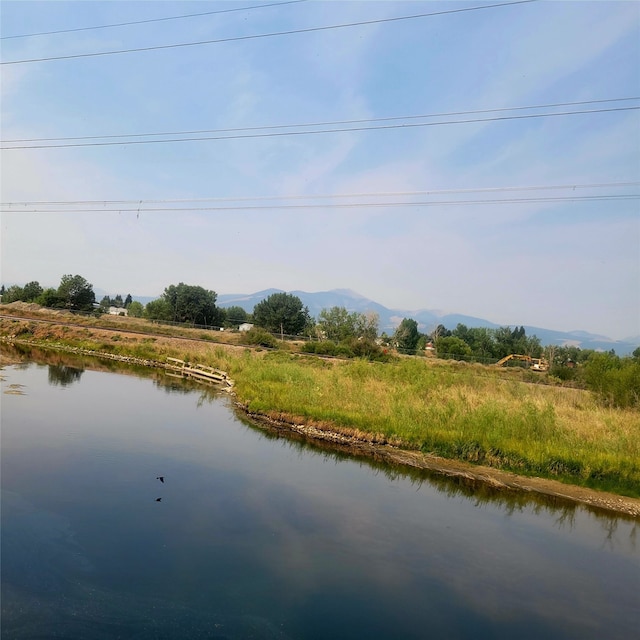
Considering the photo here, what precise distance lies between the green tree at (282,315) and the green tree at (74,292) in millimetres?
28220

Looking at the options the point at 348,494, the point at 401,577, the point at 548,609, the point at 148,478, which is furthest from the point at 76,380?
the point at 548,609

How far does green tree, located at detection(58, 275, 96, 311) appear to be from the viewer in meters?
78.4

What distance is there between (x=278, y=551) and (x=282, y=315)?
76.6m

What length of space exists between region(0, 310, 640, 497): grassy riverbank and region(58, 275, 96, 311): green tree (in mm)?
58967

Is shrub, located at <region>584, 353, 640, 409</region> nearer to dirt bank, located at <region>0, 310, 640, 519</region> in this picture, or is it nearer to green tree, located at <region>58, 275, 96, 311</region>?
dirt bank, located at <region>0, 310, 640, 519</region>

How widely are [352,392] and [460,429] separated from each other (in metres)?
6.29

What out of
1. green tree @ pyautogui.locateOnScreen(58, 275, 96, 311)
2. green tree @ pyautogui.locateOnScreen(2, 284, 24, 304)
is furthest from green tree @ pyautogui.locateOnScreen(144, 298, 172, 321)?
green tree @ pyautogui.locateOnScreen(2, 284, 24, 304)

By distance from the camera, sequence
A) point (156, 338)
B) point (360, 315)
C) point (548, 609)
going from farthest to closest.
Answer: point (360, 315) → point (156, 338) → point (548, 609)

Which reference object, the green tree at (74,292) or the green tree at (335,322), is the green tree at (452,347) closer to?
the green tree at (335,322)

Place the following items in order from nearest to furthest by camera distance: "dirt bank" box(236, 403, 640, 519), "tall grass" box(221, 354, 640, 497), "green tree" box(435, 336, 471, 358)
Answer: "dirt bank" box(236, 403, 640, 519)
"tall grass" box(221, 354, 640, 497)
"green tree" box(435, 336, 471, 358)

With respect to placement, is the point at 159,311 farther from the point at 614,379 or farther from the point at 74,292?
the point at 614,379

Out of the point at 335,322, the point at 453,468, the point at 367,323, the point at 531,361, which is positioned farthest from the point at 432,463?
the point at 335,322

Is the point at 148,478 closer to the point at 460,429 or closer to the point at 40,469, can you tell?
the point at 40,469

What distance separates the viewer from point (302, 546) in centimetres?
933
